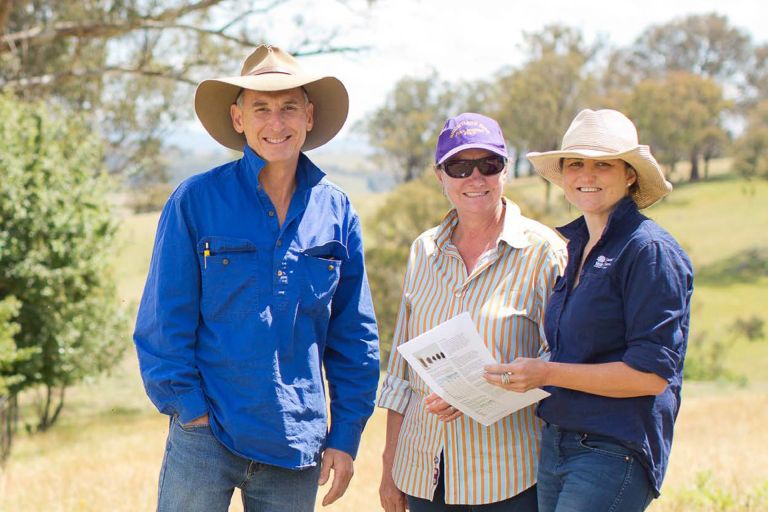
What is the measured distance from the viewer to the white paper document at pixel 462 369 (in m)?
3.47

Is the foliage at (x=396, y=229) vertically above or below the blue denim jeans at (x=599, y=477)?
below

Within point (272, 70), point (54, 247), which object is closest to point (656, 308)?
point (272, 70)

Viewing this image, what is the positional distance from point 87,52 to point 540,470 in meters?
21.9

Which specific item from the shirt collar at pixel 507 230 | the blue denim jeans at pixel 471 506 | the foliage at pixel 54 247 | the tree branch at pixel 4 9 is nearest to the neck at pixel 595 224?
the shirt collar at pixel 507 230

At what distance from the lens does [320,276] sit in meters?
3.55

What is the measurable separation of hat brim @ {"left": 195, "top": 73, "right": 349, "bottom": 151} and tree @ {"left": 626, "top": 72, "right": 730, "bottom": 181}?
5326 cm

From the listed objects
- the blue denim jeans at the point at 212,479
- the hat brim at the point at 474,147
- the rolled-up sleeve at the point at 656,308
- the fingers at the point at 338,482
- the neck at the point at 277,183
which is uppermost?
the hat brim at the point at 474,147

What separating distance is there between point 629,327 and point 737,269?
50516 mm

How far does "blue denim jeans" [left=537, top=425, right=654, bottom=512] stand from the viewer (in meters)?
3.21

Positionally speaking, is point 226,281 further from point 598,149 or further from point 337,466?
point 598,149

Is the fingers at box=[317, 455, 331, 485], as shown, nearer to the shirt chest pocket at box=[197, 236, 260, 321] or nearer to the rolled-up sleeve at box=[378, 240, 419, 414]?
the rolled-up sleeve at box=[378, 240, 419, 414]

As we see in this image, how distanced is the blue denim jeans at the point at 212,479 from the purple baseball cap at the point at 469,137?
4.88ft

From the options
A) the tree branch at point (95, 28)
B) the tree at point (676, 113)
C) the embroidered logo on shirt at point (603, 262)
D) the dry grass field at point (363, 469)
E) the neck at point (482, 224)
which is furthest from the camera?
the tree at point (676, 113)

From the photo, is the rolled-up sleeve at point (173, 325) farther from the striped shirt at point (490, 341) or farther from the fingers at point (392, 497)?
the fingers at point (392, 497)
